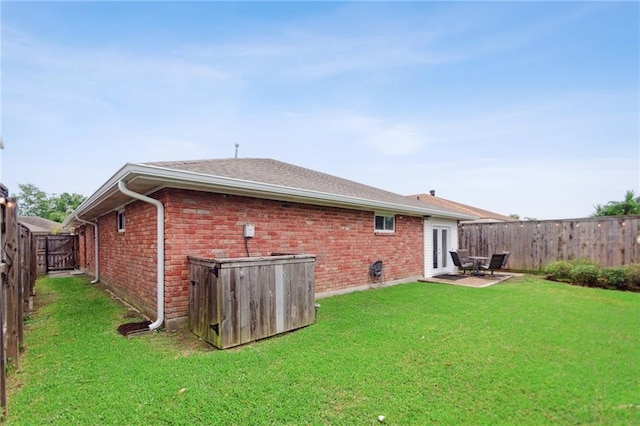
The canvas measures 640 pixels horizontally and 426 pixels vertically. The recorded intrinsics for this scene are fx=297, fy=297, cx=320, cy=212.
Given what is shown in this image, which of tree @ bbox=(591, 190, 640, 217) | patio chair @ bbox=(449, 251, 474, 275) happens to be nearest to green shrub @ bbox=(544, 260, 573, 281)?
patio chair @ bbox=(449, 251, 474, 275)

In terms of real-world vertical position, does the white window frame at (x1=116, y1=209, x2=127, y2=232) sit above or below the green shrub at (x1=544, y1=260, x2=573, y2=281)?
above

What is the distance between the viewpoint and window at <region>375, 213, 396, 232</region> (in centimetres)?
916

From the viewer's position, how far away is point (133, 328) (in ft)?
16.3

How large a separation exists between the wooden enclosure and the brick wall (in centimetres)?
51

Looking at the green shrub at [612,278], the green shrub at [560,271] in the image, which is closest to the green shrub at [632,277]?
the green shrub at [612,278]

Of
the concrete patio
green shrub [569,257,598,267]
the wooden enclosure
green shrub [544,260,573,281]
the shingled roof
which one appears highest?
the shingled roof

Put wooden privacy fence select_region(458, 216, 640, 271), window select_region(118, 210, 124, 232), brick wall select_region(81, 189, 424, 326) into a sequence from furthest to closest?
wooden privacy fence select_region(458, 216, 640, 271) → window select_region(118, 210, 124, 232) → brick wall select_region(81, 189, 424, 326)

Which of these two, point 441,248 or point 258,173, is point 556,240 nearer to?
point 441,248

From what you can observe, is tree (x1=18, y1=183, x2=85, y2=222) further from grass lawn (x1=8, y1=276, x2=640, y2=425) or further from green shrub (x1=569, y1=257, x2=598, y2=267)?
green shrub (x1=569, y1=257, x2=598, y2=267)

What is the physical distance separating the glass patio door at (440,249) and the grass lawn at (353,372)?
5.75m

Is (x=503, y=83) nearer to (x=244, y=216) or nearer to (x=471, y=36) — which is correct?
(x=471, y=36)

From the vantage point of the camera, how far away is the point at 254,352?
13.1ft

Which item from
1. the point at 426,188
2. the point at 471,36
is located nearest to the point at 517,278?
the point at 471,36

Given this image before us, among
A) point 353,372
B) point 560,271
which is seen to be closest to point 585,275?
point 560,271
